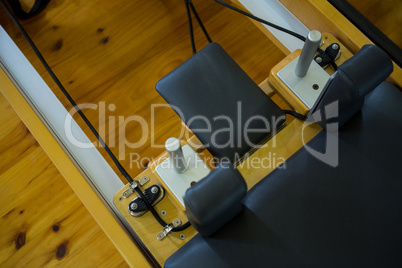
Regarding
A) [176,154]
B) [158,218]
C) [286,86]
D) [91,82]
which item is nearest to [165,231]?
[158,218]

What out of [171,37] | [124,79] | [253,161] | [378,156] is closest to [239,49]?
[171,37]

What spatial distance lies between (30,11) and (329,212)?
1.21m

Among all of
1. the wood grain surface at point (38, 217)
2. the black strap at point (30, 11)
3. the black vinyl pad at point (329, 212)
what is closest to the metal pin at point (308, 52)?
the black vinyl pad at point (329, 212)

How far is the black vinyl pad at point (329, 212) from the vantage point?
0.68 metres

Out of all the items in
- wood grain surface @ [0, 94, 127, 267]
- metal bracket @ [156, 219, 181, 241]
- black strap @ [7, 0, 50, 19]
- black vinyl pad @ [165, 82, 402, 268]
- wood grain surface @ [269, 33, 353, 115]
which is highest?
black strap @ [7, 0, 50, 19]

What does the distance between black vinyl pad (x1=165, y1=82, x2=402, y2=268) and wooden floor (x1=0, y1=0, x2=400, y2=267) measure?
56cm

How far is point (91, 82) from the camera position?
1302 mm

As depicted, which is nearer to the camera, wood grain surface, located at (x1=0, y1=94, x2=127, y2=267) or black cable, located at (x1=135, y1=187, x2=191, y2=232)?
black cable, located at (x1=135, y1=187, x2=191, y2=232)

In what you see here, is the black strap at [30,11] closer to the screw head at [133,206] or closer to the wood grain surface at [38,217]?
the wood grain surface at [38,217]

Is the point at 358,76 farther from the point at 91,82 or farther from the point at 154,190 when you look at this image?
the point at 91,82

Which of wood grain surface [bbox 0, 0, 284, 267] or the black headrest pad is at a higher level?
wood grain surface [bbox 0, 0, 284, 267]

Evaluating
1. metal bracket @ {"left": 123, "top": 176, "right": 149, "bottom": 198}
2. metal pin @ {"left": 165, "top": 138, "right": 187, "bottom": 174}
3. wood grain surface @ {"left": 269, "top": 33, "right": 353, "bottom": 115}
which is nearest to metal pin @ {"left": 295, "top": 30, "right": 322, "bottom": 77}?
wood grain surface @ {"left": 269, "top": 33, "right": 353, "bottom": 115}

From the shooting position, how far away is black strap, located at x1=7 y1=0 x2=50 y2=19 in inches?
51.3

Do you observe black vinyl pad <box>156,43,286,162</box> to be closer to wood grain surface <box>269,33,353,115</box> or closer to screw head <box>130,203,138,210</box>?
wood grain surface <box>269,33,353,115</box>
